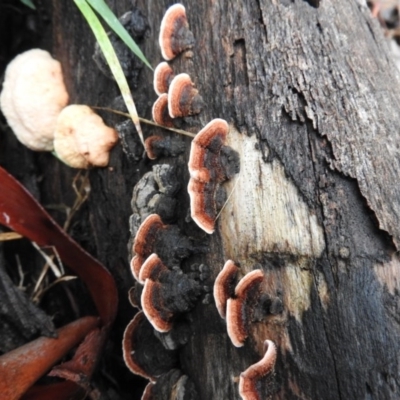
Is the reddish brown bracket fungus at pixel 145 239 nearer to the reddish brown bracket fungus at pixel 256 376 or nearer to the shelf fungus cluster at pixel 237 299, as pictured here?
the shelf fungus cluster at pixel 237 299

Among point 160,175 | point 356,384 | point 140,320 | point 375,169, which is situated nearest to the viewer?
point 356,384

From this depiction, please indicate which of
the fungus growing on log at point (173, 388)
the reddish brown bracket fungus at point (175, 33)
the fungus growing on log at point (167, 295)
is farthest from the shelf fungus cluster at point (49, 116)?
the fungus growing on log at point (173, 388)

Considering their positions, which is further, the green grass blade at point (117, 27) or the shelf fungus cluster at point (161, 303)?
the green grass blade at point (117, 27)

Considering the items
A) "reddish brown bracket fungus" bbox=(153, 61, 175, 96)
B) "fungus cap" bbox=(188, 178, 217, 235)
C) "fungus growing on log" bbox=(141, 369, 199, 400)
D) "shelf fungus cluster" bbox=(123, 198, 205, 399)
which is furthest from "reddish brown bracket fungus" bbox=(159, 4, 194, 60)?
"fungus growing on log" bbox=(141, 369, 199, 400)

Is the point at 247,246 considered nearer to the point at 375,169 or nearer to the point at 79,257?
the point at 375,169

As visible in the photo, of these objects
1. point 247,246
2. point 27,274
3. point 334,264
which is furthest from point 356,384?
point 27,274

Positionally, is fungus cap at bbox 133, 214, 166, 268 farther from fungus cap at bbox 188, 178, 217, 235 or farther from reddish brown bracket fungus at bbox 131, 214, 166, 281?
fungus cap at bbox 188, 178, 217, 235

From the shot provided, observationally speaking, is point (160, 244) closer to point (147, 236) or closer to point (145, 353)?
point (147, 236)
